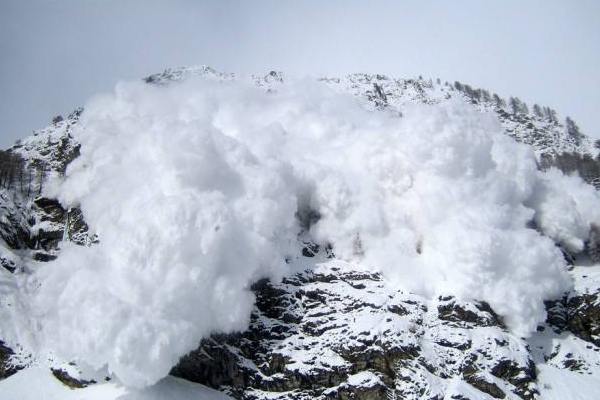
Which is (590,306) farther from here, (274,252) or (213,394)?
(213,394)

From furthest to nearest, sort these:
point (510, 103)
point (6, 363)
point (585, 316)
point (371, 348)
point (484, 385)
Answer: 1. point (510, 103)
2. point (585, 316)
3. point (6, 363)
4. point (371, 348)
5. point (484, 385)

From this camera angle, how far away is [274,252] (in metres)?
69.8

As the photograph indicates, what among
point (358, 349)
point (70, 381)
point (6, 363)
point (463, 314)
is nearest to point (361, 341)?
point (358, 349)

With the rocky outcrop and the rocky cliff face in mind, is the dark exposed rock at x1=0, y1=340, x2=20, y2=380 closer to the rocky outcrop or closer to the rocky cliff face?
the rocky outcrop

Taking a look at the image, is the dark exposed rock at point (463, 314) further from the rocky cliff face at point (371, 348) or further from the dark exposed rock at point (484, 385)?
the dark exposed rock at point (484, 385)

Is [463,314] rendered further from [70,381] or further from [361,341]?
[70,381]

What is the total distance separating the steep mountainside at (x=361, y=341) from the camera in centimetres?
6138

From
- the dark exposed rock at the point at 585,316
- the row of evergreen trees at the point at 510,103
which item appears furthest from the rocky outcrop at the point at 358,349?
the row of evergreen trees at the point at 510,103

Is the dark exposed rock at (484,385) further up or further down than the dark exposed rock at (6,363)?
further up

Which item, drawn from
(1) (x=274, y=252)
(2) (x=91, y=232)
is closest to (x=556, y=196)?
(1) (x=274, y=252)

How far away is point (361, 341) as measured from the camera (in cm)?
6281

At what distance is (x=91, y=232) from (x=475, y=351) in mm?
52789

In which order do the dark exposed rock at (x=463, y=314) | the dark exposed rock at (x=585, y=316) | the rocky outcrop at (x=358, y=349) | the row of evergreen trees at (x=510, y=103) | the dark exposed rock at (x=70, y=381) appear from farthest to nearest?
the row of evergreen trees at (x=510, y=103) → the dark exposed rock at (x=585, y=316) → the dark exposed rock at (x=463, y=314) → the dark exposed rock at (x=70, y=381) → the rocky outcrop at (x=358, y=349)

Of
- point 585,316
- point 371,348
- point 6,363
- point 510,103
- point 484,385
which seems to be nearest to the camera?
point 484,385
